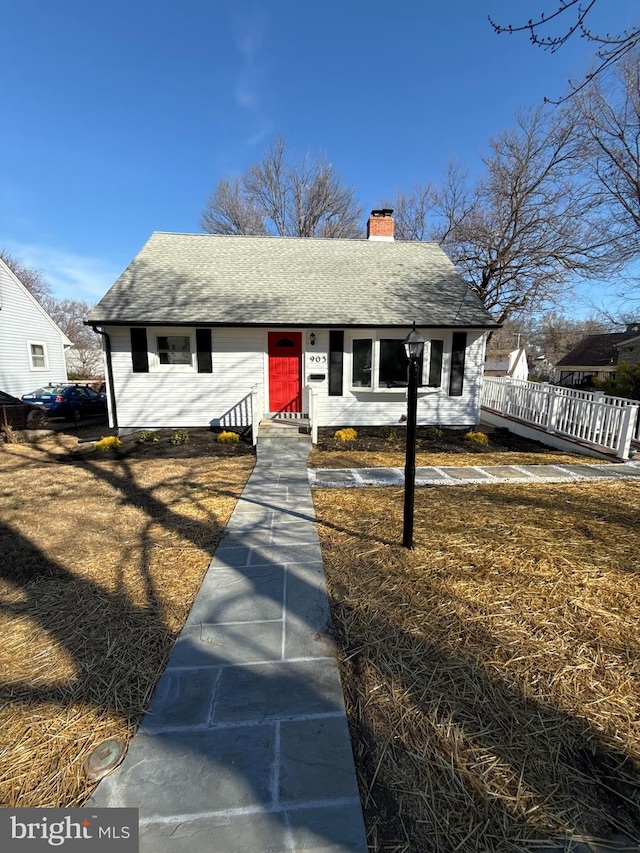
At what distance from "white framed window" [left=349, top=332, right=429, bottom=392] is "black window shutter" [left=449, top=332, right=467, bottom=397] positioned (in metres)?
0.77

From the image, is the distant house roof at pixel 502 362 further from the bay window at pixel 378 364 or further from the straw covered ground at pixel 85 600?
the straw covered ground at pixel 85 600

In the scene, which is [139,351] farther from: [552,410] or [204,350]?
[552,410]

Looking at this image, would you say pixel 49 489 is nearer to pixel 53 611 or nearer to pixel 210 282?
pixel 53 611

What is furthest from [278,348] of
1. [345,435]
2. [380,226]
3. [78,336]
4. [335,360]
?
[78,336]

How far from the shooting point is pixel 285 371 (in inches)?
385

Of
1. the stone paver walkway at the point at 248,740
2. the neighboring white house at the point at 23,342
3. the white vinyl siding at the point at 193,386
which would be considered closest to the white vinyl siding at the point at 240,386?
the white vinyl siding at the point at 193,386

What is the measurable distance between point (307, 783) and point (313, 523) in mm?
2645

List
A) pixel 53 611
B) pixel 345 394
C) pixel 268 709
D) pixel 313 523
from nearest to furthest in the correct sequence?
pixel 268 709
pixel 53 611
pixel 313 523
pixel 345 394

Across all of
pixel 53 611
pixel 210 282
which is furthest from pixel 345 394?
pixel 53 611

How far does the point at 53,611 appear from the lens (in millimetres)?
2660

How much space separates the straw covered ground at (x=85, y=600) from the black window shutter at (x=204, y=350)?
3.97m

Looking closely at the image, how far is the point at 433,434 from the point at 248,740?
816 centimetres

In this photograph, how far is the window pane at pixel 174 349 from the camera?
9.41 meters

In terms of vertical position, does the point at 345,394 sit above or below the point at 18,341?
below
